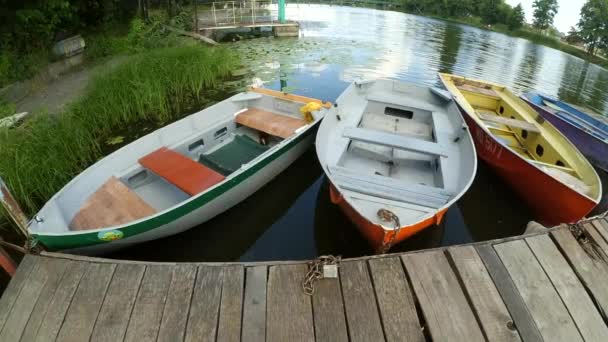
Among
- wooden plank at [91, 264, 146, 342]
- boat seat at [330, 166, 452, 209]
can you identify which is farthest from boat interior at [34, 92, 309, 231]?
boat seat at [330, 166, 452, 209]

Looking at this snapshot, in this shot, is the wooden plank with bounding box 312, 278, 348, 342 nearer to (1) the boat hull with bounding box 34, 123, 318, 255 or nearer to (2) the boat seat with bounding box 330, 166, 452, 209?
(2) the boat seat with bounding box 330, 166, 452, 209

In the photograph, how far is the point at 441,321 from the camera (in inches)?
97.5

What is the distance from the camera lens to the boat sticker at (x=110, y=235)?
314 cm

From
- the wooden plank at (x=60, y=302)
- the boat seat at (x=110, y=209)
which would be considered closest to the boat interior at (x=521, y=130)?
the boat seat at (x=110, y=209)

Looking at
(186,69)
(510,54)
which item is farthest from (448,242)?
(510,54)

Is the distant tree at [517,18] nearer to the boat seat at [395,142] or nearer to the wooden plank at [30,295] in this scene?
the boat seat at [395,142]

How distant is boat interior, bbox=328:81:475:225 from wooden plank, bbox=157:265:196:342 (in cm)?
183

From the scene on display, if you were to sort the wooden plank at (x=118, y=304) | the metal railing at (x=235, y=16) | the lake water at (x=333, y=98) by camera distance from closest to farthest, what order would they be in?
the wooden plank at (x=118, y=304), the lake water at (x=333, y=98), the metal railing at (x=235, y=16)

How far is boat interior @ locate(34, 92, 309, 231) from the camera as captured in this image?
12.1 ft

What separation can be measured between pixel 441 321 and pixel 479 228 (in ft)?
9.50

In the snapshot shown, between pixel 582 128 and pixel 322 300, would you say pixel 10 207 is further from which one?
pixel 582 128

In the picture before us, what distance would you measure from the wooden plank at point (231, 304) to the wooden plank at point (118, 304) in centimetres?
71

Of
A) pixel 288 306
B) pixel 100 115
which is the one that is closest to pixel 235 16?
pixel 100 115

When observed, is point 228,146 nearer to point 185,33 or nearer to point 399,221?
point 399,221
